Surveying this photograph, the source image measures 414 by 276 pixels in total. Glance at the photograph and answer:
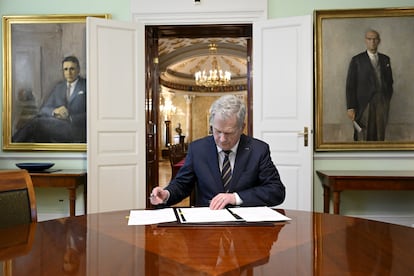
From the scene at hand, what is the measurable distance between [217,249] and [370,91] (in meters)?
3.34

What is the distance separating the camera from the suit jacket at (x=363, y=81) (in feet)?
12.7

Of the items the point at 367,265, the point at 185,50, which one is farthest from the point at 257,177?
the point at 185,50

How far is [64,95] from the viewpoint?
4082mm

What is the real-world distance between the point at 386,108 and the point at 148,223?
3268mm

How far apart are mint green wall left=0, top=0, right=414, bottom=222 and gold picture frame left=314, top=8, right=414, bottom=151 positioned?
102 millimetres

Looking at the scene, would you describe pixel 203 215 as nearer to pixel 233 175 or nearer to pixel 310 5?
pixel 233 175

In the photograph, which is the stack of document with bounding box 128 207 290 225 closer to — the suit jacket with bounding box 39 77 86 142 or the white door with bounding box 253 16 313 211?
the white door with bounding box 253 16 313 211

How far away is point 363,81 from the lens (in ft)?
12.7

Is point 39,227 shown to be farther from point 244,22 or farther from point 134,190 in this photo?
point 244,22

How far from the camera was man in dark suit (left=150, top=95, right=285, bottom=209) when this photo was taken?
192 cm

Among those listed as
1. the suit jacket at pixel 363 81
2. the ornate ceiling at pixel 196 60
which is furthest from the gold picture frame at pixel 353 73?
the ornate ceiling at pixel 196 60

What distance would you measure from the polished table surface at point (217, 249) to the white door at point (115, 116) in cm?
243

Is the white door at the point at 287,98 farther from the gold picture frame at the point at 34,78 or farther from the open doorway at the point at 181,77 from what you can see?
the gold picture frame at the point at 34,78

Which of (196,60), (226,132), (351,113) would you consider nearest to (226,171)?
(226,132)
